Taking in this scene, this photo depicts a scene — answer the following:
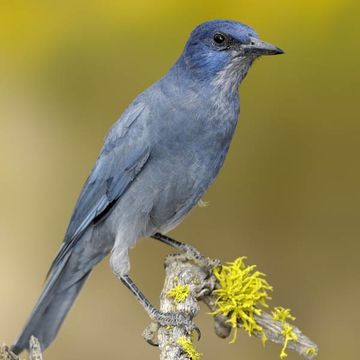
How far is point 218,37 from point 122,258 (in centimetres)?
116

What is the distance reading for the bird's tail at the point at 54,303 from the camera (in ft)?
16.3

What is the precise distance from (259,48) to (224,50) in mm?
181

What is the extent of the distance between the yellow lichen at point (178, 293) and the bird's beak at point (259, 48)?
1119 mm

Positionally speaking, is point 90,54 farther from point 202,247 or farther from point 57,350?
point 57,350

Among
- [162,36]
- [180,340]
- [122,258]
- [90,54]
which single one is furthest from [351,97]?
[180,340]

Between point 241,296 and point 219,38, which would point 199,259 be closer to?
point 241,296

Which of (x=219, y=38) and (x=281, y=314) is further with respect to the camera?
(x=219, y=38)

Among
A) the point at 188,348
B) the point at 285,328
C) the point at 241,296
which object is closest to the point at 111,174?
the point at 241,296

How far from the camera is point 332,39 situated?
6047 millimetres

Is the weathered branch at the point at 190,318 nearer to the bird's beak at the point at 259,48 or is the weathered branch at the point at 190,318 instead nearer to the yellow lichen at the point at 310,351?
the yellow lichen at the point at 310,351

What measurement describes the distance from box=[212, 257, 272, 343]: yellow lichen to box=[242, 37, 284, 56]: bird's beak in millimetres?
961

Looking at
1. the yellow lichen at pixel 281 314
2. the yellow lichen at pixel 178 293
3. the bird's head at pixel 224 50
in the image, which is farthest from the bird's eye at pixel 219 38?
the yellow lichen at pixel 281 314

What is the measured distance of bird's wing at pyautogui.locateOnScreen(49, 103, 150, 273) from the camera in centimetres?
472

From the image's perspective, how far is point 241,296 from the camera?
14.4 feet
